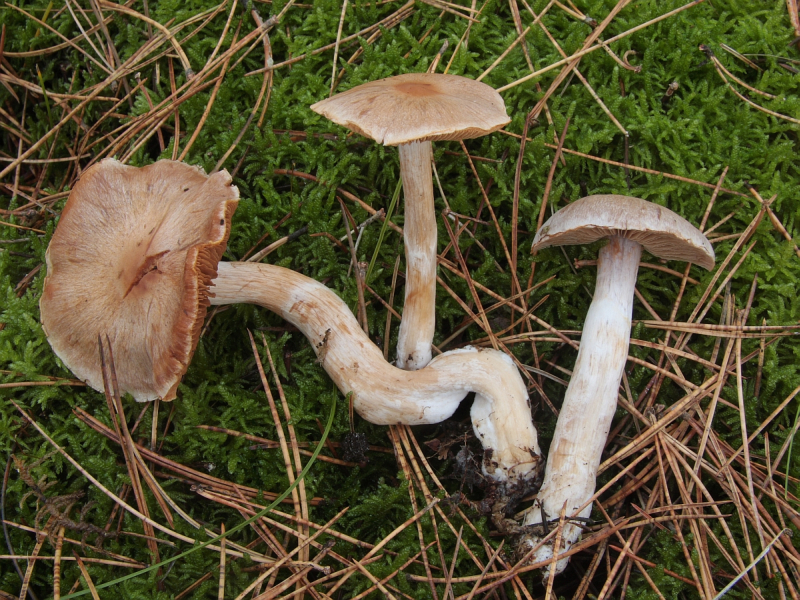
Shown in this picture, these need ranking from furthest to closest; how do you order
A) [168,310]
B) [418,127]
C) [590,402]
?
[590,402] < [168,310] < [418,127]

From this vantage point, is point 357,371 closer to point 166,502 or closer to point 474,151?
point 166,502

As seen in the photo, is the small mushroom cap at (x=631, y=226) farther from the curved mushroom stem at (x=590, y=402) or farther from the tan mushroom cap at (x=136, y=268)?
the tan mushroom cap at (x=136, y=268)

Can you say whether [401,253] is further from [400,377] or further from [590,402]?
[590,402]

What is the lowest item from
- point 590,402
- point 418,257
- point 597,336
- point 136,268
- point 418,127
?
point 590,402

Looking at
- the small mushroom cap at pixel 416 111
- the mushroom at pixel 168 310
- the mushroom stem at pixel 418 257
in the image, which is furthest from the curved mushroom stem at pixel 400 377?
the small mushroom cap at pixel 416 111

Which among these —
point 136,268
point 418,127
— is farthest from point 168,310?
point 418,127

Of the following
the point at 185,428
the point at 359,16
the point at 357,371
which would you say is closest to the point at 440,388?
the point at 357,371
